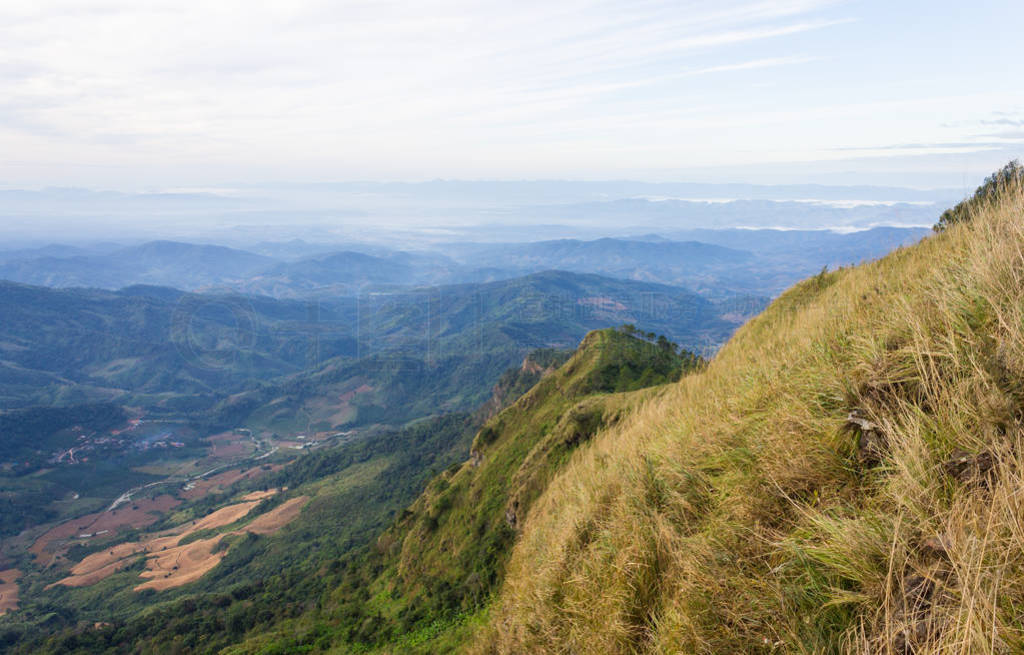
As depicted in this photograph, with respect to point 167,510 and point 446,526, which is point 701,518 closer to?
point 446,526

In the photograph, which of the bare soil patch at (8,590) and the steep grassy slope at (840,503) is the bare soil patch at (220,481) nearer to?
the bare soil patch at (8,590)

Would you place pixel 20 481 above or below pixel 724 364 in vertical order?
below

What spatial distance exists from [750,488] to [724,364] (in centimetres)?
447

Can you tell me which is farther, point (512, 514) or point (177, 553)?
point (177, 553)

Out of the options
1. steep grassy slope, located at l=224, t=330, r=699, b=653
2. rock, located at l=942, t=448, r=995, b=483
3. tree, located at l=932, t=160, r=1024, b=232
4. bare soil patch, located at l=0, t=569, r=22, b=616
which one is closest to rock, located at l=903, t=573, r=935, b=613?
rock, located at l=942, t=448, r=995, b=483

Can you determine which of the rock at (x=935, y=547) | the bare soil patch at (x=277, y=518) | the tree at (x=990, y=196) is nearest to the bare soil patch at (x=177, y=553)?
the bare soil patch at (x=277, y=518)

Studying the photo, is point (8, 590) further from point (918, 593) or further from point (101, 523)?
point (918, 593)

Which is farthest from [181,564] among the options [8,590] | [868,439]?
[868,439]

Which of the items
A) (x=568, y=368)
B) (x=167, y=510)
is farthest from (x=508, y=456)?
(x=167, y=510)

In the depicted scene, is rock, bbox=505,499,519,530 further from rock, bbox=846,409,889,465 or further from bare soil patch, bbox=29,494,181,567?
bare soil patch, bbox=29,494,181,567

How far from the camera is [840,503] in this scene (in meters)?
3.52

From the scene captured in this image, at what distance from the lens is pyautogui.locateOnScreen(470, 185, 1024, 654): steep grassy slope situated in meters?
2.69

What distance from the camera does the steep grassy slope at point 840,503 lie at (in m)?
2.69

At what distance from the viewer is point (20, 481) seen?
15638cm
